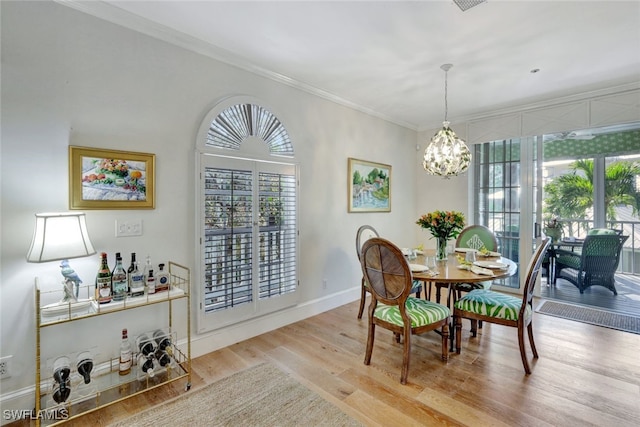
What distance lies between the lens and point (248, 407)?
6.40 ft

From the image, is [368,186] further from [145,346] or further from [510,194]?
[145,346]

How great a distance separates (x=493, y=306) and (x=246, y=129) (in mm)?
2730

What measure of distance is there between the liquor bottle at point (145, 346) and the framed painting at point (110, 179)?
3.33 feet

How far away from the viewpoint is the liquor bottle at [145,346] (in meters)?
2.18

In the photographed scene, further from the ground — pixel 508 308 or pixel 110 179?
pixel 110 179

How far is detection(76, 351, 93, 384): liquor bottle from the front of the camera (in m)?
1.94

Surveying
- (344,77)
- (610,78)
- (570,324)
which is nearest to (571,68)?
(610,78)

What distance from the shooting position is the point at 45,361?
1931 millimetres

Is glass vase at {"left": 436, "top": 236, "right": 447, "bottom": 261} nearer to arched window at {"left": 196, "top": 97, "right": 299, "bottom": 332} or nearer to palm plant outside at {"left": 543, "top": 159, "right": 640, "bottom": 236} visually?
arched window at {"left": 196, "top": 97, "right": 299, "bottom": 332}

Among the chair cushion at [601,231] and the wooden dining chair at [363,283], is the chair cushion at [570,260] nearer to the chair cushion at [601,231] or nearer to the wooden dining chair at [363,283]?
the chair cushion at [601,231]

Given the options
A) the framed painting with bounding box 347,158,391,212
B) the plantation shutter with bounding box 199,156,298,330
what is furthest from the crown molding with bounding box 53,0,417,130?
the framed painting with bounding box 347,158,391,212

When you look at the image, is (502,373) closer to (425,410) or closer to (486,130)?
(425,410)

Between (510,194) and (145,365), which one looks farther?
(510,194)

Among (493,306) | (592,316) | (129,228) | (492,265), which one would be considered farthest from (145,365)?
(592,316)
